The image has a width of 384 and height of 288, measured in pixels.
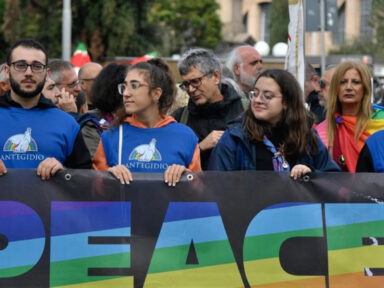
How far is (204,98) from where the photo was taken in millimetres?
6648

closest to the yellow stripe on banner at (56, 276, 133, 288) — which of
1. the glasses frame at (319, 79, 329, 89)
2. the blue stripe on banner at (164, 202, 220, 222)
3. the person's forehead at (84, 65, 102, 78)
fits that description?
the blue stripe on banner at (164, 202, 220, 222)

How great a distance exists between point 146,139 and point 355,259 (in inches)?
50.1

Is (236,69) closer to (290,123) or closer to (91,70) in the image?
(91,70)

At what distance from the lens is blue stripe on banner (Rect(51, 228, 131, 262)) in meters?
5.22

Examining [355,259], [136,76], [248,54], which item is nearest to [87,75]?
[248,54]

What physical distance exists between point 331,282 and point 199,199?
812 millimetres

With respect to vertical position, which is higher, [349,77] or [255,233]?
[349,77]

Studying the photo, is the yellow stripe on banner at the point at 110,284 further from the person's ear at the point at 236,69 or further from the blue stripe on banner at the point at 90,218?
the person's ear at the point at 236,69

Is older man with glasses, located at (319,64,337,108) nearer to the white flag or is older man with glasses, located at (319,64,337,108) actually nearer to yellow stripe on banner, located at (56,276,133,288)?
the white flag

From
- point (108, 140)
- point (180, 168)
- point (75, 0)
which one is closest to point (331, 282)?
point (180, 168)

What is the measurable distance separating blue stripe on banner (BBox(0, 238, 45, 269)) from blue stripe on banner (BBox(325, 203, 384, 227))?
4.95ft

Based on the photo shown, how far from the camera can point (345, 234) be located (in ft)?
17.6

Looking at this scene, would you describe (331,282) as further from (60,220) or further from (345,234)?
(60,220)

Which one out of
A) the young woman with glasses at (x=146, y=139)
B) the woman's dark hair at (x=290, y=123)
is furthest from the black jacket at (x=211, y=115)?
the woman's dark hair at (x=290, y=123)
